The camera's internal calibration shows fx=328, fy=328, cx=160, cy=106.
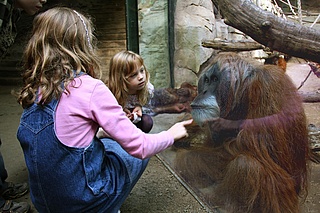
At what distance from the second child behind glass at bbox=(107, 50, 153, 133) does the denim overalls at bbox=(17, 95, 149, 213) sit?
0.55 meters

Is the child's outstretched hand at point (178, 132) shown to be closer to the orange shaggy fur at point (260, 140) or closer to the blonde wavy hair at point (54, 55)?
the orange shaggy fur at point (260, 140)

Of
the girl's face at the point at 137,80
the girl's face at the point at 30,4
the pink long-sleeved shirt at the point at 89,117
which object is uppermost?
the girl's face at the point at 30,4

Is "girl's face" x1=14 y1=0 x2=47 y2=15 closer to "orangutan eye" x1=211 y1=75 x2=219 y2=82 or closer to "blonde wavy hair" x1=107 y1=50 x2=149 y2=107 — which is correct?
"blonde wavy hair" x1=107 y1=50 x2=149 y2=107

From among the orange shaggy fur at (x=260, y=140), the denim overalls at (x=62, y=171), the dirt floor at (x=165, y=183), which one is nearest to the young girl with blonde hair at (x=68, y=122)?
the denim overalls at (x=62, y=171)

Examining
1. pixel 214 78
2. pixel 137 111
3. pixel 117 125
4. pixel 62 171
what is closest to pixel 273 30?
pixel 214 78

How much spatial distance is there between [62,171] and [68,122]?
7.6 inches

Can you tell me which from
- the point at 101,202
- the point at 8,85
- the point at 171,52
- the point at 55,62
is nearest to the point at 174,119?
the point at 171,52

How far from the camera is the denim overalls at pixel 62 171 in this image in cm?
119

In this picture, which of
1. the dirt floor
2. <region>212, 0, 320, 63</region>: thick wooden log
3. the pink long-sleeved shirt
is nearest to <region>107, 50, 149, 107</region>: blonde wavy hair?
the dirt floor

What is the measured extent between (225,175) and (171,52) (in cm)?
76

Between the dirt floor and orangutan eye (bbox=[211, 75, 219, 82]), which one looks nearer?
the dirt floor

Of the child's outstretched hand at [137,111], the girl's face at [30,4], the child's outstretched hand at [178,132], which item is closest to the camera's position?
the child's outstretched hand at [178,132]

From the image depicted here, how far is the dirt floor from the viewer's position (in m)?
1.07

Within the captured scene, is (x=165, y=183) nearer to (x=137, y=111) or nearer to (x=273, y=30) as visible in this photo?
(x=137, y=111)
